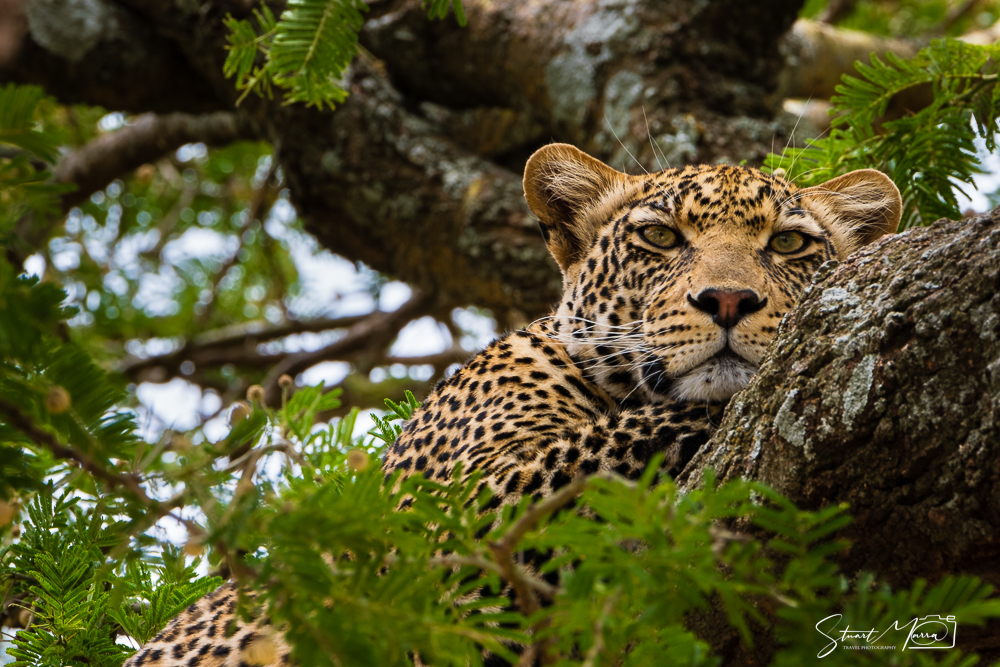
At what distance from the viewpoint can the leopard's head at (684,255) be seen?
4.52 meters

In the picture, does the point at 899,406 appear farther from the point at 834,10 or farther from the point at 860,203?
the point at 834,10

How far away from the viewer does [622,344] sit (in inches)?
199

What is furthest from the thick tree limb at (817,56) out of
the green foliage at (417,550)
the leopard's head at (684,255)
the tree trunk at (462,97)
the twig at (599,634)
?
the twig at (599,634)

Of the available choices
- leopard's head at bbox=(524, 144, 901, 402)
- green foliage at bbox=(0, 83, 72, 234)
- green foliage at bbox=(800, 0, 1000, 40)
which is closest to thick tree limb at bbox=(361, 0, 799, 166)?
leopard's head at bbox=(524, 144, 901, 402)

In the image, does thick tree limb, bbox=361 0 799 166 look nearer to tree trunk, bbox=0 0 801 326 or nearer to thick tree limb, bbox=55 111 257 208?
tree trunk, bbox=0 0 801 326

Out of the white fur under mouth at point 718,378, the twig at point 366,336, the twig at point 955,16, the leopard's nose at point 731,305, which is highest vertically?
the twig at point 955,16

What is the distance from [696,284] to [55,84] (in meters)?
6.80

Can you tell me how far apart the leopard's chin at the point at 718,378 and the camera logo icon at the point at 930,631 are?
5.35ft

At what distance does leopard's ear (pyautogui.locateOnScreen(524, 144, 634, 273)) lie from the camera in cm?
602

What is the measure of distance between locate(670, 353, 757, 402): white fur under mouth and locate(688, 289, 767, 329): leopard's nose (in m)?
0.17

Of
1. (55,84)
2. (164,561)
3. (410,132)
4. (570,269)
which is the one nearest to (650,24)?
(410,132)

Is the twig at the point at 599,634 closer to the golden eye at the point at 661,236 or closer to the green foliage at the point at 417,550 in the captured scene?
the green foliage at the point at 417,550

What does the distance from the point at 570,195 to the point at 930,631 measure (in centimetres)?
391

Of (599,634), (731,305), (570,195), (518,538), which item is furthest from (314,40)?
(599,634)
